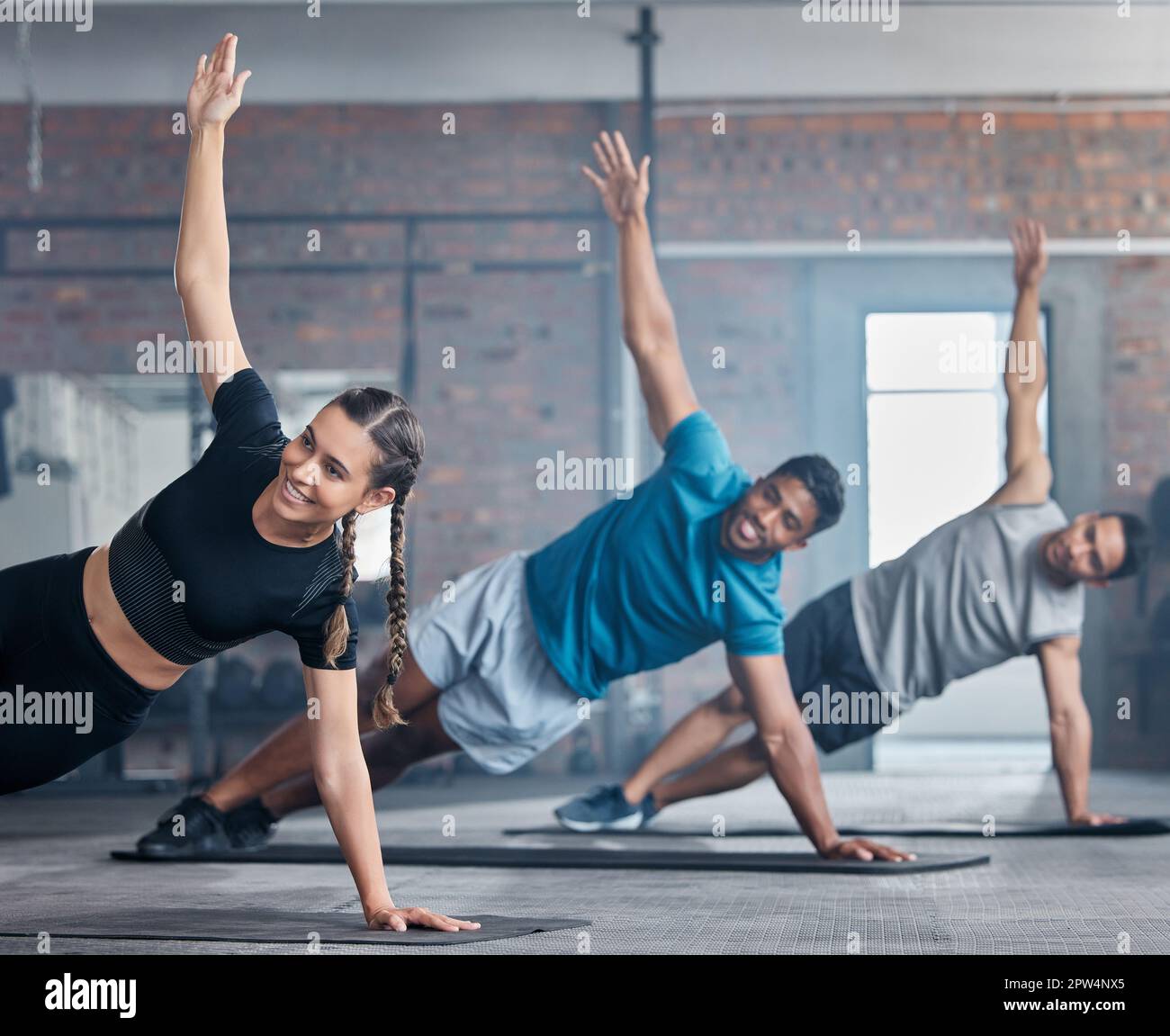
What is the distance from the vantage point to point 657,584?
146 inches

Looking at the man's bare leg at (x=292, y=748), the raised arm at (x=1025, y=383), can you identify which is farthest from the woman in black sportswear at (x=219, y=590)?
the raised arm at (x=1025, y=383)

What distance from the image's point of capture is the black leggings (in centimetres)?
227

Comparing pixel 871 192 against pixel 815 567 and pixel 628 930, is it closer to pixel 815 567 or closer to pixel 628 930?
pixel 815 567

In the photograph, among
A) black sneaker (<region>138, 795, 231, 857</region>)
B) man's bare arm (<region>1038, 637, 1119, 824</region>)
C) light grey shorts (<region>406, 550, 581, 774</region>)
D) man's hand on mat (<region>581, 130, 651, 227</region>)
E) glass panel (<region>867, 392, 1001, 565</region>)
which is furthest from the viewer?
glass panel (<region>867, 392, 1001, 565</region>)

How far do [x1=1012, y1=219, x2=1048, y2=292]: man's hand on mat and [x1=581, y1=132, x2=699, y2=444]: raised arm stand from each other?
49.0 inches

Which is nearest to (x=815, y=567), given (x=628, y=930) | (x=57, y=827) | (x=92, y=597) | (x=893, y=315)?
A: (x=893, y=315)

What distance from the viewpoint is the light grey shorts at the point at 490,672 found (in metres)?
3.57

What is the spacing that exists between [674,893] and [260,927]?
99cm

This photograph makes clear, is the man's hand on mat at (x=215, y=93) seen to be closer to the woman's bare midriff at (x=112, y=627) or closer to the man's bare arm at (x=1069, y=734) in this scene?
the woman's bare midriff at (x=112, y=627)

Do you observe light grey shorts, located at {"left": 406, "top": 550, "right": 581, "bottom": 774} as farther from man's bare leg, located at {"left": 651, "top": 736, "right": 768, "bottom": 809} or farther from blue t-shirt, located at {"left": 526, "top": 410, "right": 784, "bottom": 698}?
man's bare leg, located at {"left": 651, "top": 736, "right": 768, "bottom": 809}

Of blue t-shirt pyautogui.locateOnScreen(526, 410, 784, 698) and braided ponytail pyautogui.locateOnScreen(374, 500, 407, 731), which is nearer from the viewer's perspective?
braided ponytail pyautogui.locateOnScreen(374, 500, 407, 731)

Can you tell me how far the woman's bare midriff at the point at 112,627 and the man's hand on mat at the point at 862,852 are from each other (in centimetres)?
183

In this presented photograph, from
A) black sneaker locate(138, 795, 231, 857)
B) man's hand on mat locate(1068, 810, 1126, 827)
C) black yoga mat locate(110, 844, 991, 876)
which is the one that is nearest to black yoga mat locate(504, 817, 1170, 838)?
man's hand on mat locate(1068, 810, 1126, 827)
